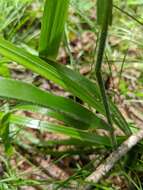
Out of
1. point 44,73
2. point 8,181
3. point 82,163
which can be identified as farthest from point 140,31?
point 8,181

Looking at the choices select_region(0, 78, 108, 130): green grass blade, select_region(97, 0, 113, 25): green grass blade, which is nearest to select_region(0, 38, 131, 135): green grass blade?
select_region(0, 78, 108, 130): green grass blade

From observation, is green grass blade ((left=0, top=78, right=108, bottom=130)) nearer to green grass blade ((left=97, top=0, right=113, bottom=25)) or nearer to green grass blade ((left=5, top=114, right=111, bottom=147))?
green grass blade ((left=5, top=114, right=111, bottom=147))

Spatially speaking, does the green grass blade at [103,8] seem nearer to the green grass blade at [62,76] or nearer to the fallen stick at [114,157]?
the green grass blade at [62,76]

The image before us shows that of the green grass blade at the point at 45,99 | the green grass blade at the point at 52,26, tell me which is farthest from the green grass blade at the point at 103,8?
the green grass blade at the point at 45,99

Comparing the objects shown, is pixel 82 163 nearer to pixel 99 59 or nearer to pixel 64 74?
pixel 64 74

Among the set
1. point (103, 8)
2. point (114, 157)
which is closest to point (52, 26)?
point (103, 8)
